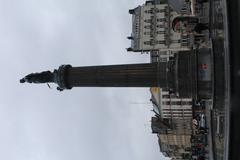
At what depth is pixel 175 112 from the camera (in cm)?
10044

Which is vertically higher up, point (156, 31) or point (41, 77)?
point (41, 77)

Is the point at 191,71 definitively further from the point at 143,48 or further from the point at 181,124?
the point at 181,124

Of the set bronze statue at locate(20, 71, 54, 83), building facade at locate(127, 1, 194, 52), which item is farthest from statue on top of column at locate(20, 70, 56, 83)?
building facade at locate(127, 1, 194, 52)

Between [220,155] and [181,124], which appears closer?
[220,155]

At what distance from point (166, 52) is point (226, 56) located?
2167 inches

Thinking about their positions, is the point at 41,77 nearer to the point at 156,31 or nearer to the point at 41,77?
the point at 41,77

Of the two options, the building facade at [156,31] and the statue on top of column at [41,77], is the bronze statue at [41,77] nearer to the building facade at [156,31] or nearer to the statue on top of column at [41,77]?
the statue on top of column at [41,77]

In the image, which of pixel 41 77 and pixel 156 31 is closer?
pixel 41 77

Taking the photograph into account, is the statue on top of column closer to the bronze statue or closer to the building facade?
the bronze statue

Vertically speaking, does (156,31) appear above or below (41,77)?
below

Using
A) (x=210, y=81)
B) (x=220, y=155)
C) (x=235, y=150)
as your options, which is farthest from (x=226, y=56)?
(x=220, y=155)

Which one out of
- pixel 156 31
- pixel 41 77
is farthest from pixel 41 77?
pixel 156 31

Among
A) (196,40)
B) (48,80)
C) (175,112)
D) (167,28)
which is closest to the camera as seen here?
(48,80)

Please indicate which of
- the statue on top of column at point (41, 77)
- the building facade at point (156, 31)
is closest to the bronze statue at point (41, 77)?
the statue on top of column at point (41, 77)
